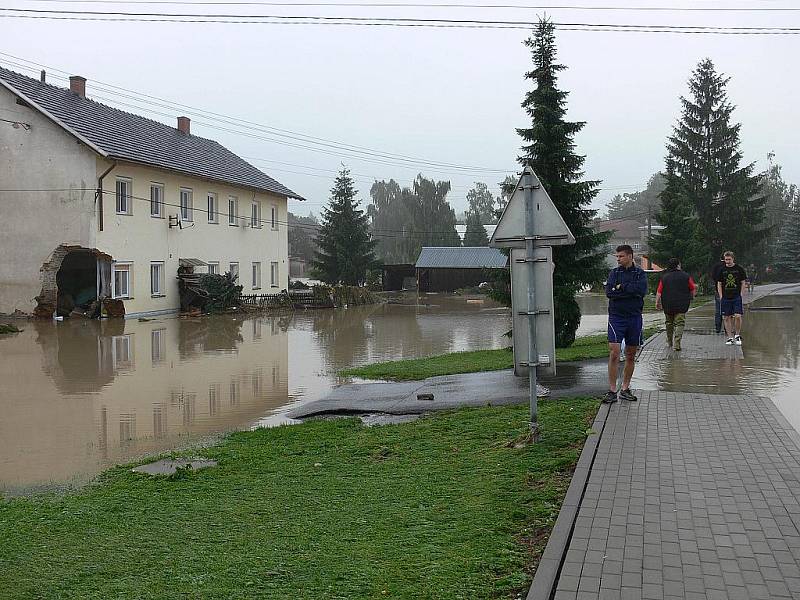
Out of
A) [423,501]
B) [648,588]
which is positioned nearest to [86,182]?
[423,501]

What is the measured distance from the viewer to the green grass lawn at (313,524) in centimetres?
460

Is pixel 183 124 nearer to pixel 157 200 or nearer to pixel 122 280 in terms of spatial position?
pixel 157 200

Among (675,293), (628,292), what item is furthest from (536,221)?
(675,293)

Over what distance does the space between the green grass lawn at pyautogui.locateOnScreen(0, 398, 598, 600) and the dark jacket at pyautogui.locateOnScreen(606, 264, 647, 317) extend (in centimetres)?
183

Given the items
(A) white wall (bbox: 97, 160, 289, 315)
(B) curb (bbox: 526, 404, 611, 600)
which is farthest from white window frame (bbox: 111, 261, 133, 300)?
(B) curb (bbox: 526, 404, 611, 600)

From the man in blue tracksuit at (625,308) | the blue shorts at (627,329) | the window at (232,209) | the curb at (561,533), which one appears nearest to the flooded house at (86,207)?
the window at (232,209)

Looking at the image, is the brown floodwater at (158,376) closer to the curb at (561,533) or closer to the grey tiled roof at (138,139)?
the curb at (561,533)

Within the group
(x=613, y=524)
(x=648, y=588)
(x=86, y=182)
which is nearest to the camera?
(x=648, y=588)

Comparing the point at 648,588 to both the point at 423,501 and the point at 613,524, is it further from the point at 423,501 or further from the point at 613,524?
the point at 423,501

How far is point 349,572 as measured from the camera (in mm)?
4703

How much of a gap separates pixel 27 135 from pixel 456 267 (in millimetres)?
39771

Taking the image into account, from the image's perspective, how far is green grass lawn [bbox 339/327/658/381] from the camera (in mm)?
14617

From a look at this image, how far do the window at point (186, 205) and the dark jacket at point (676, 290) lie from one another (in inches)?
1086

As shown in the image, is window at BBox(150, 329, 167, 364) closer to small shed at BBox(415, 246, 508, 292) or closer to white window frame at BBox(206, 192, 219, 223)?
white window frame at BBox(206, 192, 219, 223)
